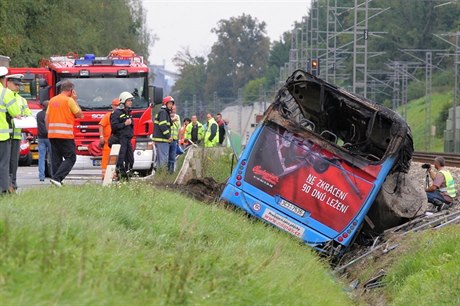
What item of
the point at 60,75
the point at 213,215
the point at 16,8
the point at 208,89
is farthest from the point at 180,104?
the point at 213,215

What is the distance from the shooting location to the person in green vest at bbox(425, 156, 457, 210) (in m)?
22.2

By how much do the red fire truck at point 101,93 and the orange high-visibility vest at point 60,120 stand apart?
26.1 ft

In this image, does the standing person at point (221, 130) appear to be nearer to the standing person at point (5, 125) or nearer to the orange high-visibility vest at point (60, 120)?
the orange high-visibility vest at point (60, 120)

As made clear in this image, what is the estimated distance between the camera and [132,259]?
27.6ft

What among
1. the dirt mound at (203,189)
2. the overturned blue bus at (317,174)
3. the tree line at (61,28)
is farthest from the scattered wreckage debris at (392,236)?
the tree line at (61,28)

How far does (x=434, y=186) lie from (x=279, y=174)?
6154 mm

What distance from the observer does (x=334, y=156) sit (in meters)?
17.3

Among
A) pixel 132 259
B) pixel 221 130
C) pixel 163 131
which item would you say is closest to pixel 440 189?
pixel 163 131

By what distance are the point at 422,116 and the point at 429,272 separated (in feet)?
299

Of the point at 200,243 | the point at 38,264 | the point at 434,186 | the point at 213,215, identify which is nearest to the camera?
the point at 38,264

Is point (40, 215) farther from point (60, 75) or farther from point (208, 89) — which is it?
point (208, 89)

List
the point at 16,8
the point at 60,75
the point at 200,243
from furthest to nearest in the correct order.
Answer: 1. the point at 16,8
2. the point at 60,75
3. the point at 200,243

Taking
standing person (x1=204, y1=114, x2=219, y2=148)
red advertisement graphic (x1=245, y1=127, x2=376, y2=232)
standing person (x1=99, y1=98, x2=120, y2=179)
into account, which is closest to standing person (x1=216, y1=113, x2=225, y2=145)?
standing person (x1=204, y1=114, x2=219, y2=148)

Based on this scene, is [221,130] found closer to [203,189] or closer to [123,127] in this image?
[203,189]
